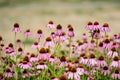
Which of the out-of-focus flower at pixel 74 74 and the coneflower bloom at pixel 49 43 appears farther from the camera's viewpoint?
the coneflower bloom at pixel 49 43

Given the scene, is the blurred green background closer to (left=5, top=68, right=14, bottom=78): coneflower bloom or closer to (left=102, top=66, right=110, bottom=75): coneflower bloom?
(left=5, top=68, right=14, bottom=78): coneflower bloom

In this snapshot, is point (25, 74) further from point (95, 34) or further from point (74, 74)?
point (74, 74)

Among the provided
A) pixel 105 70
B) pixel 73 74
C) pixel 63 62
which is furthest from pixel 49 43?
pixel 73 74

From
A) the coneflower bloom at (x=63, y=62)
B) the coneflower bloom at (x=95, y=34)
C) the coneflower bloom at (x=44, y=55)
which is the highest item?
the coneflower bloom at (x=95, y=34)

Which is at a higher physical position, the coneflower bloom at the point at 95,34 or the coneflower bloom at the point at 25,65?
the coneflower bloom at the point at 95,34

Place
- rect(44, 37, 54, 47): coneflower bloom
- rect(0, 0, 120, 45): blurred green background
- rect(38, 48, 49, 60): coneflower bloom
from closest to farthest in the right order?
1. rect(38, 48, 49, 60): coneflower bloom
2. rect(44, 37, 54, 47): coneflower bloom
3. rect(0, 0, 120, 45): blurred green background

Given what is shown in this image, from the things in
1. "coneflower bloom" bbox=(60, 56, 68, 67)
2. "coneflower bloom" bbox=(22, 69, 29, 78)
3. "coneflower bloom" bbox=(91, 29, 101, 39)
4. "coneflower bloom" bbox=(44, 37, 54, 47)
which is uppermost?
"coneflower bloom" bbox=(91, 29, 101, 39)

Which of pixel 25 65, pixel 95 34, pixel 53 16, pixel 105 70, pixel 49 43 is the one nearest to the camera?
pixel 25 65

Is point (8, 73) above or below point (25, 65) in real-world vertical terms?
below

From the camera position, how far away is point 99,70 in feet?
17.2

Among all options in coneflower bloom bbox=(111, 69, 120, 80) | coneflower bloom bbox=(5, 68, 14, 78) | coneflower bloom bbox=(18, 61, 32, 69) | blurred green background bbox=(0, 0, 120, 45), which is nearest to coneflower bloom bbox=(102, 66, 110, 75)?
coneflower bloom bbox=(111, 69, 120, 80)

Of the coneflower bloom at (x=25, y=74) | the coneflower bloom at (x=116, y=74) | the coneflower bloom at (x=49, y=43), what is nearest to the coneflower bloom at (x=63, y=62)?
the coneflower bloom at (x=49, y=43)

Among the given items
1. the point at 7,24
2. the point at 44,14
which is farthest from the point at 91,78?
the point at 44,14

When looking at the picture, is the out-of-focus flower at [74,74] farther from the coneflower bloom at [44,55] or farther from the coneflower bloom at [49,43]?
the coneflower bloom at [49,43]
